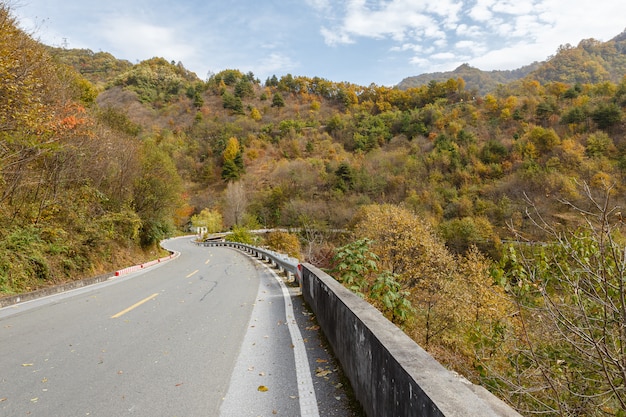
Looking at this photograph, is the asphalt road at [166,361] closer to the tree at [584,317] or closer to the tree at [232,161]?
the tree at [584,317]

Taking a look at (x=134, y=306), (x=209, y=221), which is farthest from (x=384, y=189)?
(x=134, y=306)

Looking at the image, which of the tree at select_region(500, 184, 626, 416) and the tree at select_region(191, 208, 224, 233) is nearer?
the tree at select_region(500, 184, 626, 416)

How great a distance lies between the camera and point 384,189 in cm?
6856

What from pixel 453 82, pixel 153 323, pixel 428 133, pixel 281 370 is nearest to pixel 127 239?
pixel 153 323

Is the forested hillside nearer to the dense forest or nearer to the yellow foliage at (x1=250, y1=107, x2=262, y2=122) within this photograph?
the dense forest

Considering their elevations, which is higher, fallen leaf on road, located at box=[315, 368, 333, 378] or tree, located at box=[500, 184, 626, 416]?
tree, located at box=[500, 184, 626, 416]

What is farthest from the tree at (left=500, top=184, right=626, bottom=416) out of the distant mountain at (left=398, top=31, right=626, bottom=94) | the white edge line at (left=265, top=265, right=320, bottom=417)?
the distant mountain at (left=398, top=31, right=626, bottom=94)

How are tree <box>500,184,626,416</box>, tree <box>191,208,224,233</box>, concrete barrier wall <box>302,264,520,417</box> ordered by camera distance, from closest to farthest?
concrete barrier wall <box>302,264,520,417</box>
tree <box>500,184,626,416</box>
tree <box>191,208,224,233</box>

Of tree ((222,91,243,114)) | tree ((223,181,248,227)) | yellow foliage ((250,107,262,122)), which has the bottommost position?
tree ((223,181,248,227))

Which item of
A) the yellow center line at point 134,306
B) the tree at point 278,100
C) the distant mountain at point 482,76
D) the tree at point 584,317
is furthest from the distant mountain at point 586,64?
the tree at point 584,317

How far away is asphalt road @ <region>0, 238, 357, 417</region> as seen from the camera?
11.5 ft

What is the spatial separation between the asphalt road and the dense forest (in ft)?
6.77

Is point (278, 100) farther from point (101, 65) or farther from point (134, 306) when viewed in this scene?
point (134, 306)

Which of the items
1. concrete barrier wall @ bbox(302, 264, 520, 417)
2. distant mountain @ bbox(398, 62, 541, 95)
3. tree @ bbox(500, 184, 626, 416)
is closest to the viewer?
concrete barrier wall @ bbox(302, 264, 520, 417)
